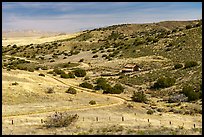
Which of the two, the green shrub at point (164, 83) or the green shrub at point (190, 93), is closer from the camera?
the green shrub at point (190, 93)

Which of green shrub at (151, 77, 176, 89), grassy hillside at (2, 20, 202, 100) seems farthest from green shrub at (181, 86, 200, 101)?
green shrub at (151, 77, 176, 89)

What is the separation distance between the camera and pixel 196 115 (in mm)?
29172

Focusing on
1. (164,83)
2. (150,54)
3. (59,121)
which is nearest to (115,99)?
(164,83)

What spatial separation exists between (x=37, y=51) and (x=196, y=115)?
70458 millimetres

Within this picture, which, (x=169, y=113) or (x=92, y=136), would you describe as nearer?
(x=92, y=136)

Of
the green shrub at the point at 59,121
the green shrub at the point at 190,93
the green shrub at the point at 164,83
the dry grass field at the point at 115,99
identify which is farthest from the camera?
the green shrub at the point at 164,83

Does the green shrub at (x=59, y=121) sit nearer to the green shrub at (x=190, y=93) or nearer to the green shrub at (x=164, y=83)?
the green shrub at (x=190, y=93)

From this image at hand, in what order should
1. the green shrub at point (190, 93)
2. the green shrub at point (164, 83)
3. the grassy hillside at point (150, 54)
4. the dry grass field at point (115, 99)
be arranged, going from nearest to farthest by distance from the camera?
the dry grass field at point (115, 99)
the green shrub at point (190, 93)
the green shrub at point (164, 83)
the grassy hillside at point (150, 54)

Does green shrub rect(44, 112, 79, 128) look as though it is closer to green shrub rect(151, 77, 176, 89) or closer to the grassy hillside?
the grassy hillside

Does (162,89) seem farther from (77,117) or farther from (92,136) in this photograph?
(92,136)

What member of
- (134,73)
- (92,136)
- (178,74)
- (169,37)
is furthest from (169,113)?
(169,37)

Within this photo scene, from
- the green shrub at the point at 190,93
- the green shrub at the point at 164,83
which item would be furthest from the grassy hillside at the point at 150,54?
the green shrub at the point at 190,93

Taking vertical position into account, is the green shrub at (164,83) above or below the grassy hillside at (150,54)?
below

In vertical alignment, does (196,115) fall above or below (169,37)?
below
